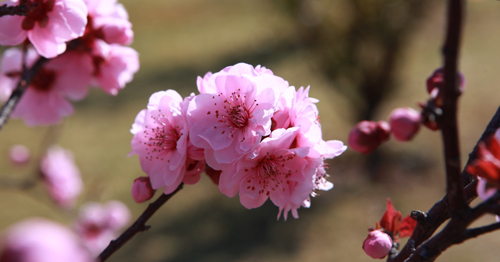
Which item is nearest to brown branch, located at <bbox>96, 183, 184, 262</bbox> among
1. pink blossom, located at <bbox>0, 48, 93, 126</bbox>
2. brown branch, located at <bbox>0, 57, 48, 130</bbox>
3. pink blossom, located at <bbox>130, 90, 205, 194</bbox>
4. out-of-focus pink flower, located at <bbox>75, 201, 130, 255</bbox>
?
pink blossom, located at <bbox>130, 90, 205, 194</bbox>

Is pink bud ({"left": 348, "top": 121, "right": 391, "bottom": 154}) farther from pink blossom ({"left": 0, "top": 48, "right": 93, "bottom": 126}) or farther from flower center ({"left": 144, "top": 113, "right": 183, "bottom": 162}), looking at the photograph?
pink blossom ({"left": 0, "top": 48, "right": 93, "bottom": 126})

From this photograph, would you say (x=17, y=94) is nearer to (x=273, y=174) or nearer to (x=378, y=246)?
(x=273, y=174)

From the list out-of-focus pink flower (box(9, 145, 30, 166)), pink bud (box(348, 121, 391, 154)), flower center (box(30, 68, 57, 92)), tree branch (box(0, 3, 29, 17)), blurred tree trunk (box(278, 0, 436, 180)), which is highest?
blurred tree trunk (box(278, 0, 436, 180))

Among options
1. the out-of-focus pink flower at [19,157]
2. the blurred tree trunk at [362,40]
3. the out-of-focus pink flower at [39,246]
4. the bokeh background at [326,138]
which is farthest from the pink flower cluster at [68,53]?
the blurred tree trunk at [362,40]

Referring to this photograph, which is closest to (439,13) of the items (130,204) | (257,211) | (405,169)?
(405,169)

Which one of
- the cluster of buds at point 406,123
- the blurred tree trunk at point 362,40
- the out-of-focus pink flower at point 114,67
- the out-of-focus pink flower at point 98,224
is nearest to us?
the cluster of buds at point 406,123

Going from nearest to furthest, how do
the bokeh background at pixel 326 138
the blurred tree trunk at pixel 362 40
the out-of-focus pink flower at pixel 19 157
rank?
the out-of-focus pink flower at pixel 19 157, the bokeh background at pixel 326 138, the blurred tree trunk at pixel 362 40

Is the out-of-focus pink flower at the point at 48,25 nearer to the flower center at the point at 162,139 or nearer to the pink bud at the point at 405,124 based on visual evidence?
the flower center at the point at 162,139

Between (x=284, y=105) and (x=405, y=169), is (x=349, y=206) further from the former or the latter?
(x=284, y=105)
